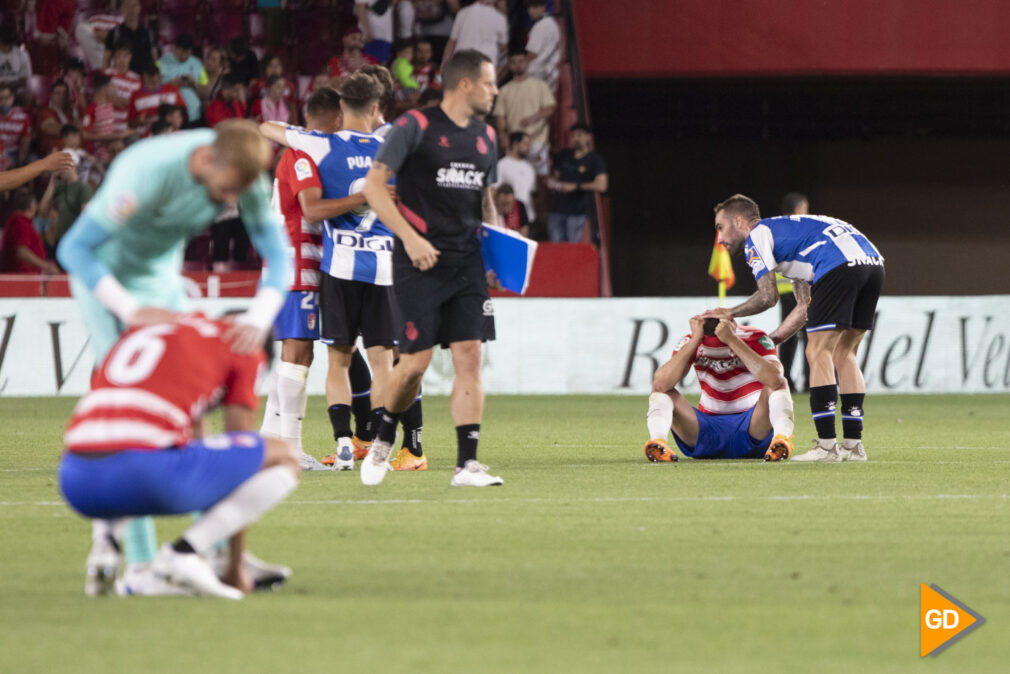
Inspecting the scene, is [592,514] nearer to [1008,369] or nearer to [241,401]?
[241,401]

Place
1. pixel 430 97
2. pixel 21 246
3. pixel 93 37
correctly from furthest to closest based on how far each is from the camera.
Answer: pixel 93 37 < pixel 430 97 < pixel 21 246

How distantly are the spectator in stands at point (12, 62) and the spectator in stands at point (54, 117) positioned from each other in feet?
1.38

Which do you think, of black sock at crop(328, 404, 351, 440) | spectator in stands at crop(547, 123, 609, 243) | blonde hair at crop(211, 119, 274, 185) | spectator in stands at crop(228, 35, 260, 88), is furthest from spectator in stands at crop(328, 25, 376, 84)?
blonde hair at crop(211, 119, 274, 185)

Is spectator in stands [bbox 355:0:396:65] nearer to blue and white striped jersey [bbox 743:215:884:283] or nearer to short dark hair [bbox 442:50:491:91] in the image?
blue and white striped jersey [bbox 743:215:884:283]

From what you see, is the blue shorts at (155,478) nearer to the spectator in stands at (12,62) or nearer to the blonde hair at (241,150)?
the blonde hair at (241,150)

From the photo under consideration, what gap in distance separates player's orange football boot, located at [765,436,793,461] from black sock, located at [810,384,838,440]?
0.78 feet

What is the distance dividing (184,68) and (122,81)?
33.1 inches

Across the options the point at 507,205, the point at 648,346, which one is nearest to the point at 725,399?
the point at 648,346

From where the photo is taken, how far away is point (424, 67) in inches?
821

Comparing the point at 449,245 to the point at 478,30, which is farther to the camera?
the point at 478,30

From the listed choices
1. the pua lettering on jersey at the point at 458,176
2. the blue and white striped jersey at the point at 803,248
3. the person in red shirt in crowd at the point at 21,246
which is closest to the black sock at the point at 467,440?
the pua lettering on jersey at the point at 458,176

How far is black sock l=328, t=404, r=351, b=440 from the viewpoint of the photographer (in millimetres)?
9562

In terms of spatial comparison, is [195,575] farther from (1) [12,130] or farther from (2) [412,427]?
(1) [12,130]

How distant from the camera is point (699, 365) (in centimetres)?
1020
